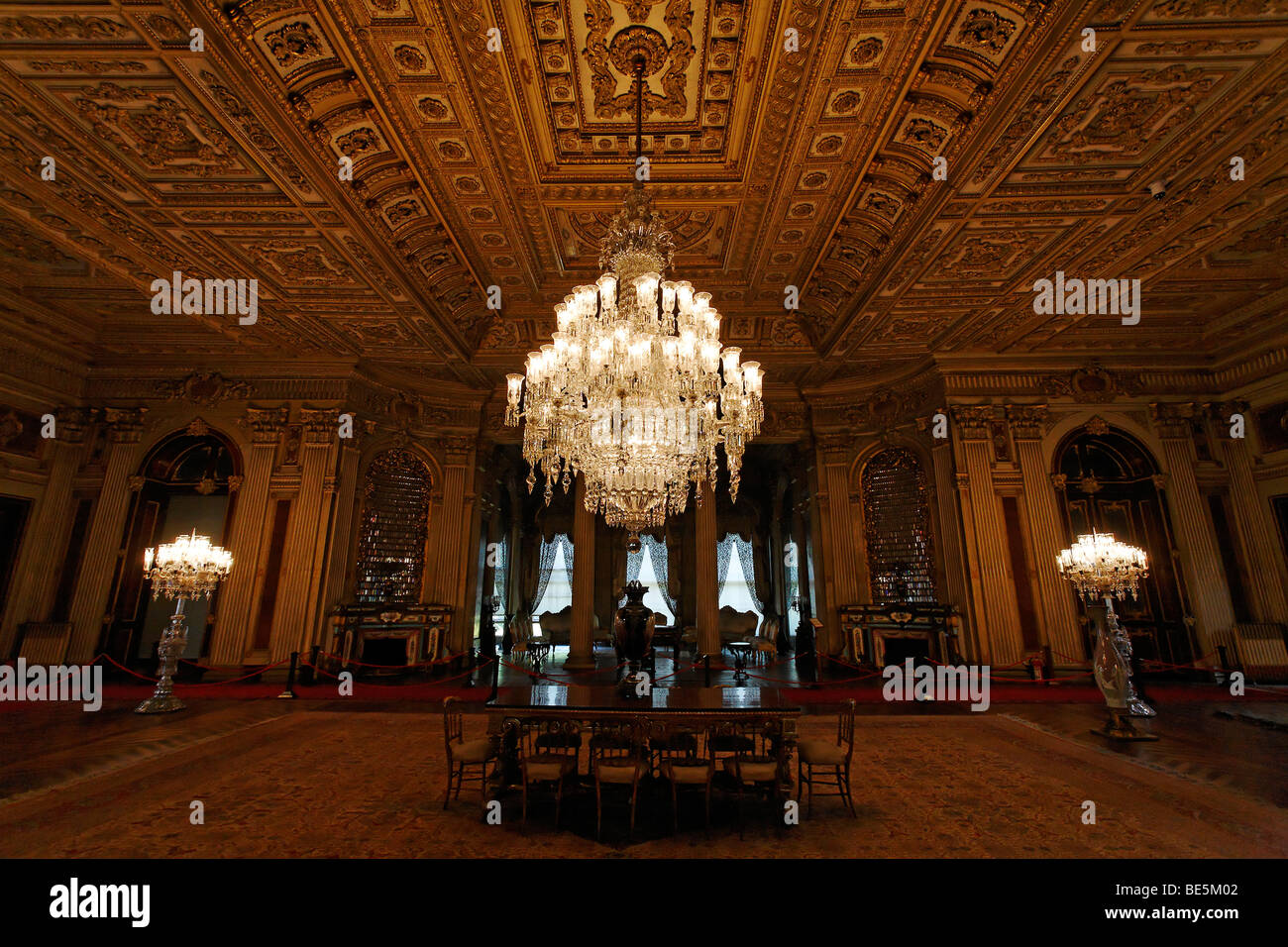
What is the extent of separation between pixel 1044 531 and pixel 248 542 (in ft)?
39.4

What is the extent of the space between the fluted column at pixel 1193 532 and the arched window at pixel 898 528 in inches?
133

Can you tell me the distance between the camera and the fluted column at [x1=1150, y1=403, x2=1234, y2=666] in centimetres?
754

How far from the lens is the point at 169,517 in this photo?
8531mm

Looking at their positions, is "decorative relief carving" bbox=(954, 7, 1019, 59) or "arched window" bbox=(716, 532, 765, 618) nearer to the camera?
"decorative relief carving" bbox=(954, 7, 1019, 59)

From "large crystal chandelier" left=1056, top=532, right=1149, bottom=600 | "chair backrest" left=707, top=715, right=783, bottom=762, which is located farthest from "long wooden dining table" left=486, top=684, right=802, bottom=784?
"large crystal chandelier" left=1056, top=532, right=1149, bottom=600

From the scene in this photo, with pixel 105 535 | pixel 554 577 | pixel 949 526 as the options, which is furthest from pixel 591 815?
pixel 554 577

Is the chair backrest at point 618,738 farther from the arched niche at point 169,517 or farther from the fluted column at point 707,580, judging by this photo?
the arched niche at point 169,517

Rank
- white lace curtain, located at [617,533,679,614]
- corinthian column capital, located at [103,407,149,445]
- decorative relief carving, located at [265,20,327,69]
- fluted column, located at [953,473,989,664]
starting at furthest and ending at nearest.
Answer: white lace curtain, located at [617,533,679,614] < corinthian column capital, located at [103,407,149,445] < fluted column, located at [953,473,989,664] < decorative relief carving, located at [265,20,327,69]

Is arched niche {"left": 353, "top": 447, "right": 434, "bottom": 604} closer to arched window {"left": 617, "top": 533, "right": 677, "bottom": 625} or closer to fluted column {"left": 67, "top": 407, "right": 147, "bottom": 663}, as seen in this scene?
fluted column {"left": 67, "top": 407, "right": 147, "bottom": 663}

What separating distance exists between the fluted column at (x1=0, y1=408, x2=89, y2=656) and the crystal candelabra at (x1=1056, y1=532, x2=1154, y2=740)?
1342 centimetres

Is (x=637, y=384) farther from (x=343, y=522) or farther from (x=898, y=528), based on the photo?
(x=898, y=528)

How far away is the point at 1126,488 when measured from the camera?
8.22 m

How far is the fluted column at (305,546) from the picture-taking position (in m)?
7.80
